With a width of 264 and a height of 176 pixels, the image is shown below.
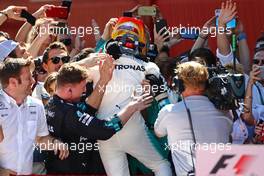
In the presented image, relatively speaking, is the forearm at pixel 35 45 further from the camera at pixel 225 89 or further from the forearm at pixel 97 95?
the camera at pixel 225 89

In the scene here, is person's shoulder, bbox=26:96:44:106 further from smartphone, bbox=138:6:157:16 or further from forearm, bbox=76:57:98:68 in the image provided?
smartphone, bbox=138:6:157:16

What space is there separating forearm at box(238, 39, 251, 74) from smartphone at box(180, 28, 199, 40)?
405 mm

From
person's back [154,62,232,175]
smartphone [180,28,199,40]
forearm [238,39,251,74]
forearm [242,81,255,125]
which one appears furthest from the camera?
smartphone [180,28,199,40]

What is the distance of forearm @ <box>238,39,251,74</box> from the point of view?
→ 522 cm

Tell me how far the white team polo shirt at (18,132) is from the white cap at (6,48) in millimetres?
767

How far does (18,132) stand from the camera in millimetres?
3971

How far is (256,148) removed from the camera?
132 inches

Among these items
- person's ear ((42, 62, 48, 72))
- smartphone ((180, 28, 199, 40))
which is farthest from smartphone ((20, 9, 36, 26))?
smartphone ((180, 28, 199, 40))

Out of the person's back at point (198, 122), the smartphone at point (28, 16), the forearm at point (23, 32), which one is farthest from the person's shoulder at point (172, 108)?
the forearm at point (23, 32)

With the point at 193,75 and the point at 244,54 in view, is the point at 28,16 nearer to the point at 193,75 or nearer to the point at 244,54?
the point at 244,54

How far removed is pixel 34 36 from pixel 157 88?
167 cm

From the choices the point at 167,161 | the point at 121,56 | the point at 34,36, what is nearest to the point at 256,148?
the point at 167,161

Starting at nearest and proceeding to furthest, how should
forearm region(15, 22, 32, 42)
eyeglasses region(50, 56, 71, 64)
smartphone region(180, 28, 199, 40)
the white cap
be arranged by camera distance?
the white cap → eyeglasses region(50, 56, 71, 64) → smartphone region(180, 28, 199, 40) → forearm region(15, 22, 32, 42)

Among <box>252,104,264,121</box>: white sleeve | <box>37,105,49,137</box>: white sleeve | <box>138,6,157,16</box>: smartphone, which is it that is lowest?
<box>252,104,264,121</box>: white sleeve
